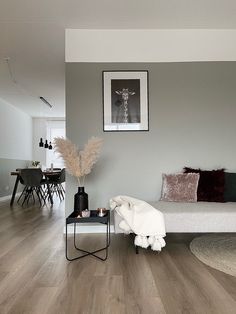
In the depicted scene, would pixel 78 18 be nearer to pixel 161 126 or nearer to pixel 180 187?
pixel 161 126

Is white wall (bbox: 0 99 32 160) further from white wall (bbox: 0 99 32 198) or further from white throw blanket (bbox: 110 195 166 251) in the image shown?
white throw blanket (bbox: 110 195 166 251)

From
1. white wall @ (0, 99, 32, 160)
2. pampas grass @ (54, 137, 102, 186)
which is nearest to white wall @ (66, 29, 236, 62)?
pampas grass @ (54, 137, 102, 186)

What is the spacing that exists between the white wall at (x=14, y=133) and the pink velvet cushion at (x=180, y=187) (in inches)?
211

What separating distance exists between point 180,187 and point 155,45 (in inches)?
77.1

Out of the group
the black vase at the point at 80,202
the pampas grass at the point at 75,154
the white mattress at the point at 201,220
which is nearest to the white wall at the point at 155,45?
the pampas grass at the point at 75,154

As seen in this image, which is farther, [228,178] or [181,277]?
[228,178]

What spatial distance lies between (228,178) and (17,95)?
5.63 metres

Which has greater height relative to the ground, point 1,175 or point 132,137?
point 132,137

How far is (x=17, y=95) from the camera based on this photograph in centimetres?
713

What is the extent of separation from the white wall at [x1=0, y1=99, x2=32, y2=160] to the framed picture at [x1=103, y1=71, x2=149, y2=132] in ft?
15.2

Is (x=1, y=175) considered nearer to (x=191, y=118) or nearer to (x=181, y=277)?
(x=191, y=118)

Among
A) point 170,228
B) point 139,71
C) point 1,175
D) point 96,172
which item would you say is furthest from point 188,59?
point 1,175

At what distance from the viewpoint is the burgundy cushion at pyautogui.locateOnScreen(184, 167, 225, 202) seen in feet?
11.1

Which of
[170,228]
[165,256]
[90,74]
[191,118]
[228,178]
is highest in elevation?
[90,74]
